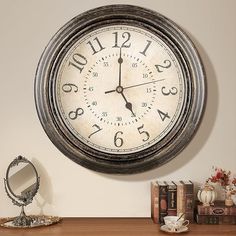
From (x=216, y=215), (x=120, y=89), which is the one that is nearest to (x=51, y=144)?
(x=120, y=89)

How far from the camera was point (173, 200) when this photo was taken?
7.19 ft

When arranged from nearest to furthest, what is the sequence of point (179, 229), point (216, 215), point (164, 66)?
point (179, 229)
point (216, 215)
point (164, 66)

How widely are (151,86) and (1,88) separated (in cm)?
74

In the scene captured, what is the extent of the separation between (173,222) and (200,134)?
18.8 inches

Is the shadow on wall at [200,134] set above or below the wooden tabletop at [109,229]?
above

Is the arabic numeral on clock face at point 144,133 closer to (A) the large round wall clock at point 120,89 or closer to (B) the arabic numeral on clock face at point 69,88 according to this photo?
(A) the large round wall clock at point 120,89

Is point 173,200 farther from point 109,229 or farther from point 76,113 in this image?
point 76,113

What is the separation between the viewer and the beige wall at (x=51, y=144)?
7.58 ft

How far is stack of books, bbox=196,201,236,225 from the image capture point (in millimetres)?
2170

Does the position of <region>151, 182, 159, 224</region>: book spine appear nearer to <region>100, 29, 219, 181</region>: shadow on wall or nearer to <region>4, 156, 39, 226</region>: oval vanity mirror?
<region>100, 29, 219, 181</region>: shadow on wall

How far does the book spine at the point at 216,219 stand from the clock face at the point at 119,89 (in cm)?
42

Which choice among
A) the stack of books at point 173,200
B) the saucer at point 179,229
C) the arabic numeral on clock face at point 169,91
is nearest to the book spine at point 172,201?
the stack of books at point 173,200

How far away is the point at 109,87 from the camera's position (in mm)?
2281

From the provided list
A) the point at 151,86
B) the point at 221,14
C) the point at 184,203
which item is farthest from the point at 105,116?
the point at 221,14
